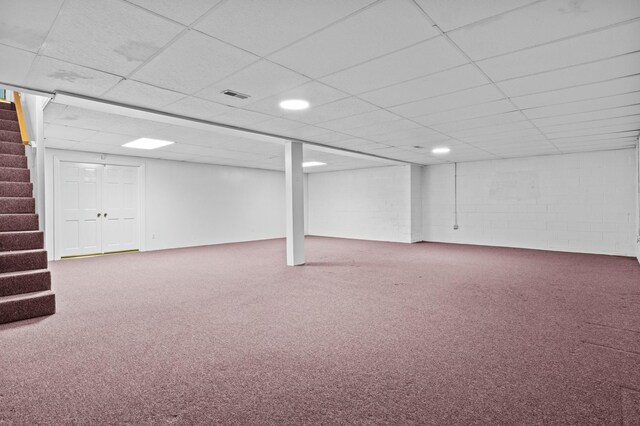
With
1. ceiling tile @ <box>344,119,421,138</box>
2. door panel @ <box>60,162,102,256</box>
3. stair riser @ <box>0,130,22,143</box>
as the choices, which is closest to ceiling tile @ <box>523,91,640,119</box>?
ceiling tile @ <box>344,119,421,138</box>

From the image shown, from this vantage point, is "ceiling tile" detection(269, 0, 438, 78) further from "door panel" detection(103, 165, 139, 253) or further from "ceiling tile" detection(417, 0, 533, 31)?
"door panel" detection(103, 165, 139, 253)

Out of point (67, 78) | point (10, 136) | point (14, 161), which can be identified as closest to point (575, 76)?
point (67, 78)

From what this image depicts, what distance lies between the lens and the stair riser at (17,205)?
4.20 m

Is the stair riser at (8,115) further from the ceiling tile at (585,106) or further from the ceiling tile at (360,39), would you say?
the ceiling tile at (585,106)

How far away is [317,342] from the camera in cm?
296

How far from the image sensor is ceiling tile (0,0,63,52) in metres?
2.16

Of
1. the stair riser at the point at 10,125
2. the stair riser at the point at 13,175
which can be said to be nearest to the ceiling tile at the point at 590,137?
the stair riser at the point at 13,175

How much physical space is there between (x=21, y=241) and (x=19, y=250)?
0.10 metres

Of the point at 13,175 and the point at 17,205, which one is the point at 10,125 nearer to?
the point at 13,175

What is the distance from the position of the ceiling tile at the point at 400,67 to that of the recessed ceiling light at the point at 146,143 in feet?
→ 15.5

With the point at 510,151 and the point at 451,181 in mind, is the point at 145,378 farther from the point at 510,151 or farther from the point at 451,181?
the point at 451,181

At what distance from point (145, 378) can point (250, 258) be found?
17.6 ft

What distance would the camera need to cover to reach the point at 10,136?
5.06 meters

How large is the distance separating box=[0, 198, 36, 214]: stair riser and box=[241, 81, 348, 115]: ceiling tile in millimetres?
2984
